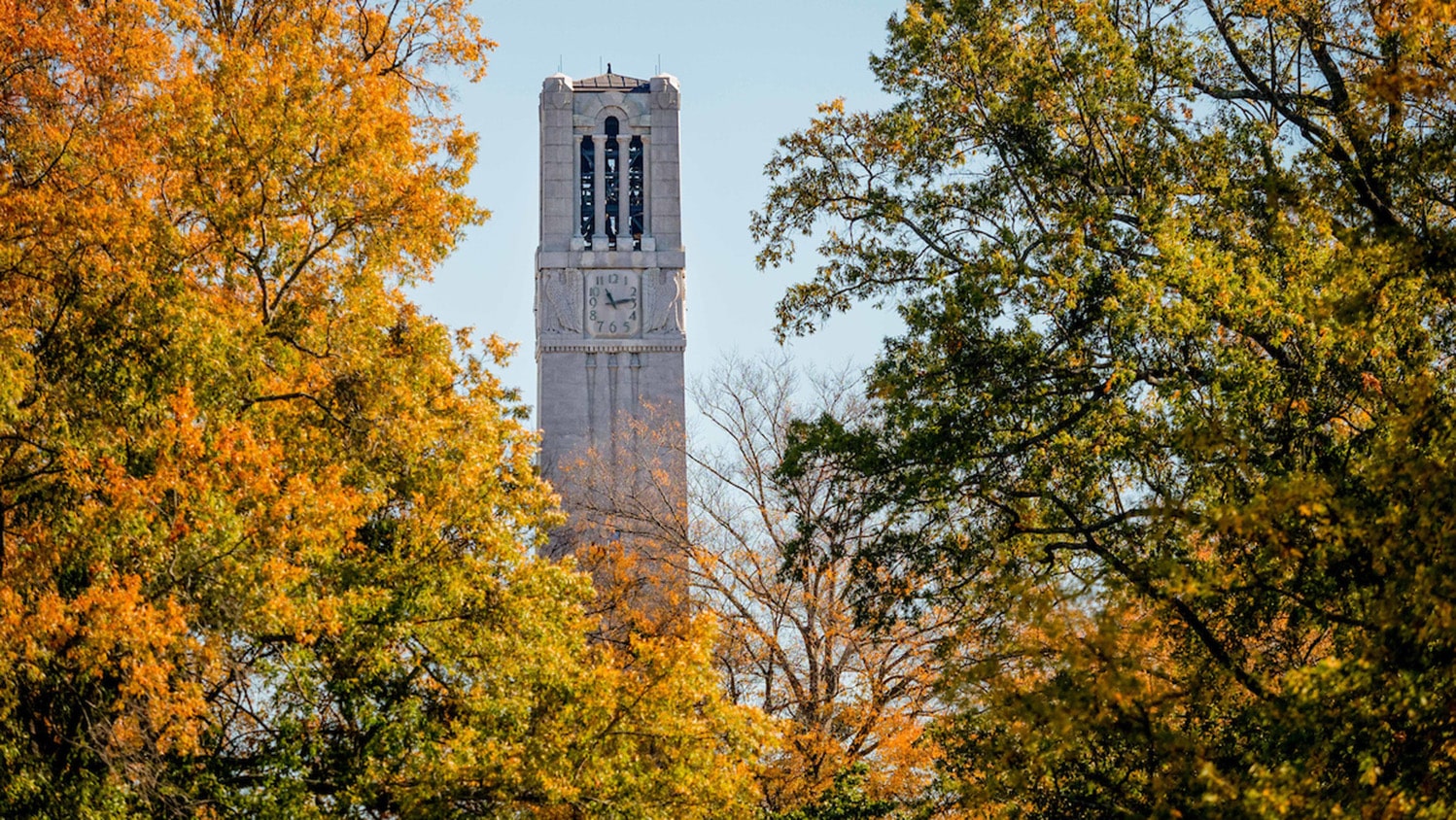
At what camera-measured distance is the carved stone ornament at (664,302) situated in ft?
160

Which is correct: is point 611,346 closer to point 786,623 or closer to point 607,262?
point 607,262

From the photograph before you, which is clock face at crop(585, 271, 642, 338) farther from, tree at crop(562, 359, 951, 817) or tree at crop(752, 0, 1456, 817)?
tree at crop(752, 0, 1456, 817)

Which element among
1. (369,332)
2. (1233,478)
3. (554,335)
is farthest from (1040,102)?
(554,335)

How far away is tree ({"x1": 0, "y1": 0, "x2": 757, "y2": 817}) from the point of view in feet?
44.3

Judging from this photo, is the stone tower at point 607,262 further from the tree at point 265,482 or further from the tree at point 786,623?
the tree at point 265,482

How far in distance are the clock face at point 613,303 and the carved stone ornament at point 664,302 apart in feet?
1.04

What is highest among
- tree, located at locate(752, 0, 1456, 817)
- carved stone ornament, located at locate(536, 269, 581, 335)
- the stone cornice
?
carved stone ornament, located at locate(536, 269, 581, 335)

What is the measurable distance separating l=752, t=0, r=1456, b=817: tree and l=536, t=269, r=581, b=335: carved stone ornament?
105ft

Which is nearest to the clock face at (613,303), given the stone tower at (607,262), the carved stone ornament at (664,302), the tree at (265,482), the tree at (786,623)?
the stone tower at (607,262)

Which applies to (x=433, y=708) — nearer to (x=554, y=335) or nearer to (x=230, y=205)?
(x=230, y=205)

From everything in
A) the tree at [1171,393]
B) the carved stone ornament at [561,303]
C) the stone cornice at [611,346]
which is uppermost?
the carved stone ornament at [561,303]

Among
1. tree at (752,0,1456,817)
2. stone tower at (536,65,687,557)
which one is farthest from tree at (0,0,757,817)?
stone tower at (536,65,687,557)

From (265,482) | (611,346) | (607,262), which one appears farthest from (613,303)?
(265,482)

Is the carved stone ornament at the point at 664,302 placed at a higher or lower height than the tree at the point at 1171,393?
higher
